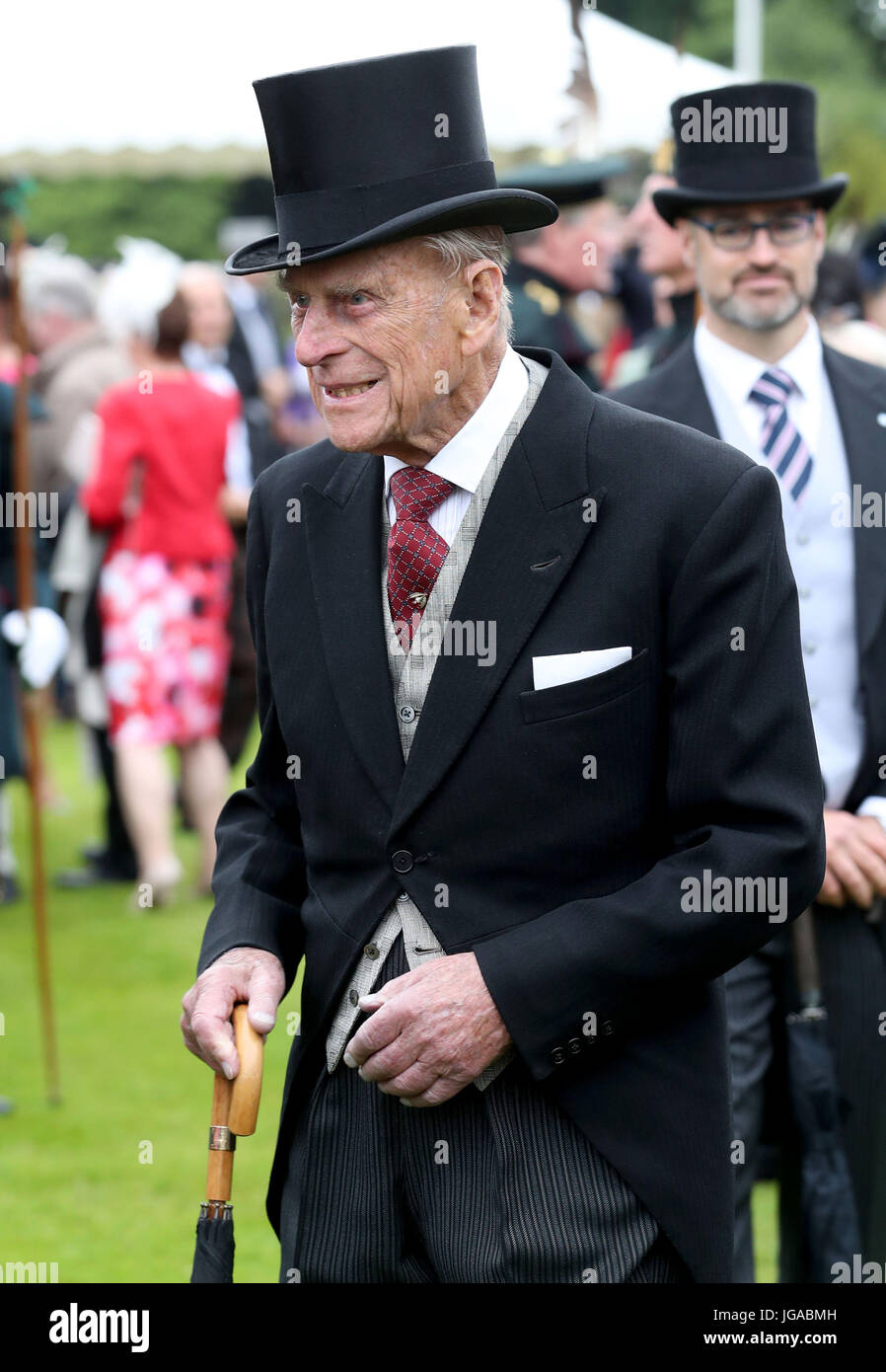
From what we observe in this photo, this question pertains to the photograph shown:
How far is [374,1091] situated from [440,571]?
71cm

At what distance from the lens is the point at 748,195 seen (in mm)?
4109

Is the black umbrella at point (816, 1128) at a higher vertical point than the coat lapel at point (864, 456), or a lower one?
lower

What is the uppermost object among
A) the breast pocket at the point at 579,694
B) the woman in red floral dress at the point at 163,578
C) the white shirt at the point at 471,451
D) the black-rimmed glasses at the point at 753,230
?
the woman in red floral dress at the point at 163,578

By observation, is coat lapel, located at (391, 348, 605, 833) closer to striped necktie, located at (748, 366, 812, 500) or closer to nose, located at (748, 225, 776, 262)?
striped necktie, located at (748, 366, 812, 500)

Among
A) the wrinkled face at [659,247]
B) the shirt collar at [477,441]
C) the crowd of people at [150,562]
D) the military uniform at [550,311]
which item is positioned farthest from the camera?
the crowd of people at [150,562]

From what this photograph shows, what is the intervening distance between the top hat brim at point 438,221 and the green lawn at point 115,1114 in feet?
7.80

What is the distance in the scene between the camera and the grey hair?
260 cm

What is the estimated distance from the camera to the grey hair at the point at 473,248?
8.52 feet

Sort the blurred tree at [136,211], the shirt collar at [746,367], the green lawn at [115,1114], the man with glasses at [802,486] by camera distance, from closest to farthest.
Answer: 1. the man with glasses at [802,486]
2. the shirt collar at [746,367]
3. the green lawn at [115,1114]
4. the blurred tree at [136,211]

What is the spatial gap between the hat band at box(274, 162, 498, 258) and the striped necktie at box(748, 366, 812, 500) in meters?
1.51

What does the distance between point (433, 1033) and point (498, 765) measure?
0.35 m

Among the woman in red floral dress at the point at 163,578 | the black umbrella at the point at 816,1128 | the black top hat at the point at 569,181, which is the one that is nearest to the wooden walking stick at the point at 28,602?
the woman in red floral dress at the point at 163,578

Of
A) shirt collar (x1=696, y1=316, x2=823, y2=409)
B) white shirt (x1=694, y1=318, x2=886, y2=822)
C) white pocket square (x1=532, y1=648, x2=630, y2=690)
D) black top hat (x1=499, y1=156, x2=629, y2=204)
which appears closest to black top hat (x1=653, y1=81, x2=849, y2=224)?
shirt collar (x1=696, y1=316, x2=823, y2=409)

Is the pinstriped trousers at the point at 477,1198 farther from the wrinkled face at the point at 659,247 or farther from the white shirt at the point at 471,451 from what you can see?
the wrinkled face at the point at 659,247
